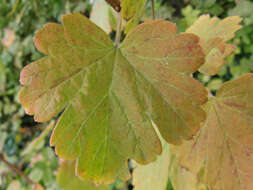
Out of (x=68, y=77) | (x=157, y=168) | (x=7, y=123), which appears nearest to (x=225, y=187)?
(x=157, y=168)

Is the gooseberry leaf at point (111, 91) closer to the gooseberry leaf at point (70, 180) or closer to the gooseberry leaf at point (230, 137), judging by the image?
the gooseberry leaf at point (230, 137)

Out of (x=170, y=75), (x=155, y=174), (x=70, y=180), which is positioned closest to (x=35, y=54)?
(x=70, y=180)

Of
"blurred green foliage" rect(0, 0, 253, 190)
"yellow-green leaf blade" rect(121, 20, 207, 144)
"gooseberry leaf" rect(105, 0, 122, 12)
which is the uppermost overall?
"gooseberry leaf" rect(105, 0, 122, 12)

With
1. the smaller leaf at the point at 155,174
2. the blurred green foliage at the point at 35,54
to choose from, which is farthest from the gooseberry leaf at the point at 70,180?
the blurred green foliage at the point at 35,54

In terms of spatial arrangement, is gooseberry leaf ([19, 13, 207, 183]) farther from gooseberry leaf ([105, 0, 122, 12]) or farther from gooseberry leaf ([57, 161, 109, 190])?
gooseberry leaf ([57, 161, 109, 190])


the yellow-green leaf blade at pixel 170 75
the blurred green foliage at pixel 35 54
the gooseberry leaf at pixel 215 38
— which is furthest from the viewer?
the blurred green foliage at pixel 35 54

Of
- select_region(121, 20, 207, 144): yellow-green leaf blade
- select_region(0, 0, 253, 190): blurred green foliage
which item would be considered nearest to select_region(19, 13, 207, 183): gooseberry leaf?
select_region(121, 20, 207, 144): yellow-green leaf blade

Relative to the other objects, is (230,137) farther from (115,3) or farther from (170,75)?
(115,3)

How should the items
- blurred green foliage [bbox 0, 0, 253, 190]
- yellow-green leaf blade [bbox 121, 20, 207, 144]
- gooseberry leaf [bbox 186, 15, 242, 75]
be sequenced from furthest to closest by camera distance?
blurred green foliage [bbox 0, 0, 253, 190], gooseberry leaf [bbox 186, 15, 242, 75], yellow-green leaf blade [bbox 121, 20, 207, 144]
